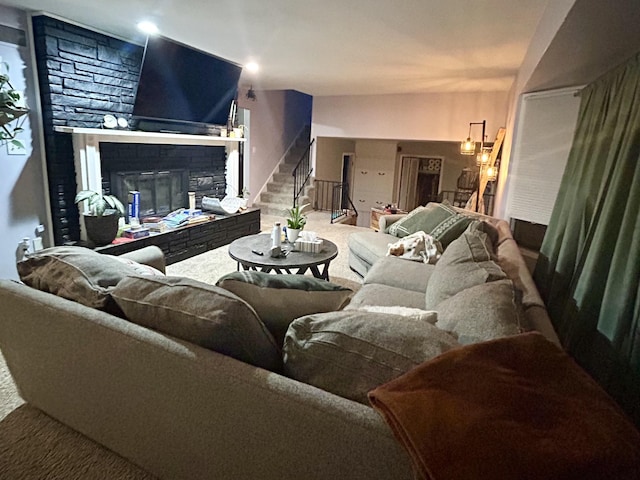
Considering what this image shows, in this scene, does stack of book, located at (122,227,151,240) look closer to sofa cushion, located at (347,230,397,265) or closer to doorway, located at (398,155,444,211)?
sofa cushion, located at (347,230,397,265)

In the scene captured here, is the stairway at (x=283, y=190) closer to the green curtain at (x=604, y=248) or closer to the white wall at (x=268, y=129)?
the white wall at (x=268, y=129)

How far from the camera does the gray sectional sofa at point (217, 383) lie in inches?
39.0

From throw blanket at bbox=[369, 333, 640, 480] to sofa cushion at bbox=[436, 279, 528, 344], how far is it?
0.73ft

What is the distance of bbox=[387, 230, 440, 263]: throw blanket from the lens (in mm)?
3045

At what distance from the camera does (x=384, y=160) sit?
893 cm

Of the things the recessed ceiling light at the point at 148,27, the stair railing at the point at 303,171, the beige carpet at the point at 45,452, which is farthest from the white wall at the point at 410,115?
the beige carpet at the point at 45,452

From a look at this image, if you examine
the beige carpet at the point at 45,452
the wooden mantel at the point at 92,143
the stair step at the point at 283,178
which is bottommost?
the beige carpet at the point at 45,452

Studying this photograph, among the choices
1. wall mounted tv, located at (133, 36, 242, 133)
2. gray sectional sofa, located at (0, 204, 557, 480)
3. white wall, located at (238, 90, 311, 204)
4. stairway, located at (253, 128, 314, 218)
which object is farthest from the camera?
stairway, located at (253, 128, 314, 218)

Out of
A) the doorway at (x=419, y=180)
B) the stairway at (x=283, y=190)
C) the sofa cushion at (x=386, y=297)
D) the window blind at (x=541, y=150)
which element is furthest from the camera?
the doorway at (x=419, y=180)

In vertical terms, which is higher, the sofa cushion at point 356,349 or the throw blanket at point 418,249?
the sofa cushion at point 356,349

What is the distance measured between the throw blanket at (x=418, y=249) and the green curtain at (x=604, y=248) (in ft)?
2.62

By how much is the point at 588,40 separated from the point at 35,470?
3.26 metres

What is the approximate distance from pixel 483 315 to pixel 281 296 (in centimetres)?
72

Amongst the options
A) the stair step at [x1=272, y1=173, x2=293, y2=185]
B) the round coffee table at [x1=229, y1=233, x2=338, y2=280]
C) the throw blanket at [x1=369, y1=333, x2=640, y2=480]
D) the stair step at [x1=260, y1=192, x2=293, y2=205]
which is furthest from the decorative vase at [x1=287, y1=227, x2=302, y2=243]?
the stair step at [x1=272, y1=173, x2=293, y2=185]
